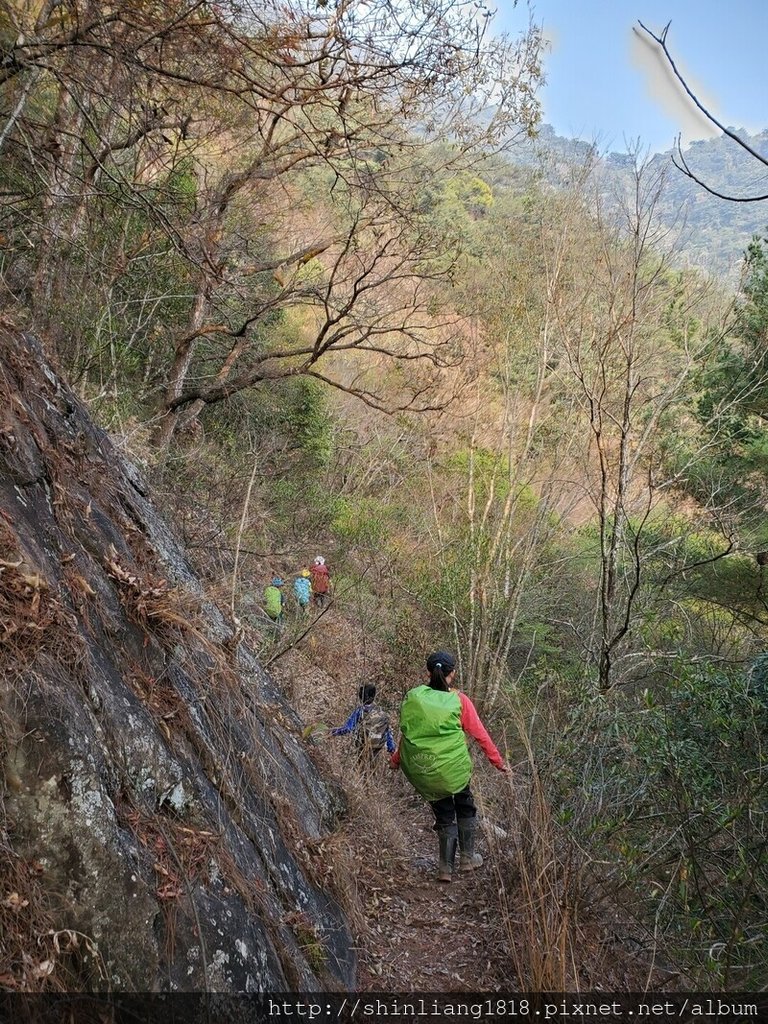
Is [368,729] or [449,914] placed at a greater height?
[368,729]

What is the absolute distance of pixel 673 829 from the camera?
3473mm

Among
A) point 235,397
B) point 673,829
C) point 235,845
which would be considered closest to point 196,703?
point 235,845

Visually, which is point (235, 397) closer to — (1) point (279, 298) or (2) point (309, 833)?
(1) point (279, 298)

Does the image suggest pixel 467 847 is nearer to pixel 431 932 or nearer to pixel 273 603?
pixel 431 932

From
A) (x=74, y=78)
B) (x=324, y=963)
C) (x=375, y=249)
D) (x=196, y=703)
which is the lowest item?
(x=324, y=963)

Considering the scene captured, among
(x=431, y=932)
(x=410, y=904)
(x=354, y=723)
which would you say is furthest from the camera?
(x=354, y=723)

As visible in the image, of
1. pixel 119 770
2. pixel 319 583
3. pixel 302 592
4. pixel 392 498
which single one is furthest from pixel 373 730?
pixel 392 498

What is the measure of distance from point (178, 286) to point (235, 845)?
879 centimetres

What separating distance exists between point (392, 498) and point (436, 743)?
11638mm

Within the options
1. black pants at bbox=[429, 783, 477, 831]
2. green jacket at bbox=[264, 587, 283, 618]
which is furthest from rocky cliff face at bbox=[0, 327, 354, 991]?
green jacket at bbox=[264, 587, 283, 618]

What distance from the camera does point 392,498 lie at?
15.8m

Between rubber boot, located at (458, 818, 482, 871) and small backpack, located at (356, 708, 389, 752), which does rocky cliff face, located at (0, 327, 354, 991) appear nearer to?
rubber boot, located at (458, 818, 482, 871)

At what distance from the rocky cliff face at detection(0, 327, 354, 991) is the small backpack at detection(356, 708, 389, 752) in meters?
1.91

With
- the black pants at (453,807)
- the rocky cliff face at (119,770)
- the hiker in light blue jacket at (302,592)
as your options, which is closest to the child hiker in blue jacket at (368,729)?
the black pants at (453,807)
